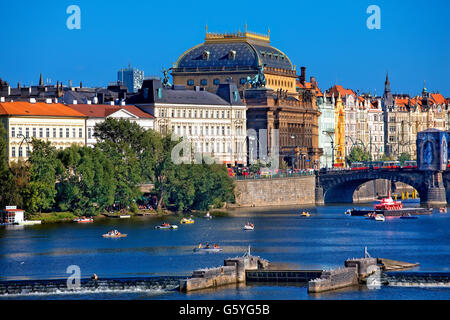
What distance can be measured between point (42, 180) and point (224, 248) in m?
32.3

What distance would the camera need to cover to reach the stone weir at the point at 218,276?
94.1 metres

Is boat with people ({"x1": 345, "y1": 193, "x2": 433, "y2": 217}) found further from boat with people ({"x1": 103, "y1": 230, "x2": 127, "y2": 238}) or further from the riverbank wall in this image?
boat with people ({"x1": 103, "y1": 230, "x2": 127, "y2": 238})

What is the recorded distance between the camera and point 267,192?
192 meters

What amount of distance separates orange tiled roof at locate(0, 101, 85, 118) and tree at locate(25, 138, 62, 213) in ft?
67.1

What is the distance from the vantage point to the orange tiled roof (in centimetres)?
17375

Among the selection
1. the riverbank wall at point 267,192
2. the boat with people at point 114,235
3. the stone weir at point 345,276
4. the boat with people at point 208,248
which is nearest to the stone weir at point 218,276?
the stone weir at point 345,276

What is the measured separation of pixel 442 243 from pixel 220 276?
40541 millimetres

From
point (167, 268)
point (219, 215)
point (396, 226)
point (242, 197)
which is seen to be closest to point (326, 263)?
point (167, 268)

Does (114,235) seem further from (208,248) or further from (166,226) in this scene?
(208,248)

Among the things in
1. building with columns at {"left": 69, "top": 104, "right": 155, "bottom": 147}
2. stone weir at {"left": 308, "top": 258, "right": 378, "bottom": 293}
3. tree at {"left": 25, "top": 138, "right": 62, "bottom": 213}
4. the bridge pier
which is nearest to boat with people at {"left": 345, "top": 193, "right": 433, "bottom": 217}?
the bridge pier

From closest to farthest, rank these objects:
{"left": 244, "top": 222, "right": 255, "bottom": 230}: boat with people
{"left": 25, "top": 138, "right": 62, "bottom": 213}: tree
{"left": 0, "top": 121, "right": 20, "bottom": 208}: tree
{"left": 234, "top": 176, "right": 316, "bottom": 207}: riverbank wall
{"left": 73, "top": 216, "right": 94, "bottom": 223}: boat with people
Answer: {"left": 244, "top": 222, "right": 255, "bottom": 230}: boat with people, {"left": 0, "top": 121, "right": 20, "bottom": 208}: tree, {"left": 25, "top": 138, "right": 62, "bottom": 213}: tree, {"left": 73, "top": 216, "right": 94, "bottom": 223}: boat with people, {"left": 234, "top": 176, "right": 316, "bottom": 207}: riverbank wall

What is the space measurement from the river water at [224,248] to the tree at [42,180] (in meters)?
5.64

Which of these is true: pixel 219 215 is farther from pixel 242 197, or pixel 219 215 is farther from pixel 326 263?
pixel 326 263

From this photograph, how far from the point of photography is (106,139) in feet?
552
